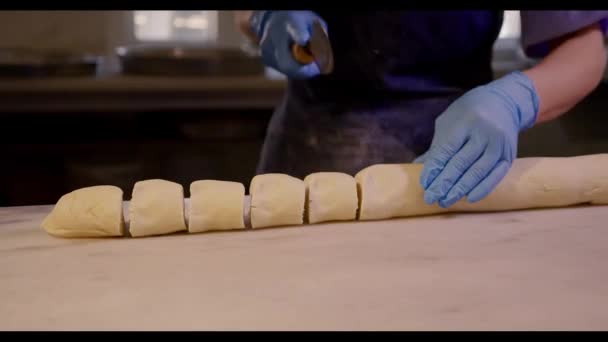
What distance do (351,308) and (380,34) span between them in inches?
38.1

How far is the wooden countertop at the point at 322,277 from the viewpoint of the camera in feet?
3.04

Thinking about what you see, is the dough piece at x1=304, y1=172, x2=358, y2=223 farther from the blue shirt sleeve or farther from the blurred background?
the blurred background

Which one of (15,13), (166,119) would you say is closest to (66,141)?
(166,119)

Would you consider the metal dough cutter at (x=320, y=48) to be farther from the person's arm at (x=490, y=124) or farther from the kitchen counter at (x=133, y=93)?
the kitchen counter at (x=133, y=93)

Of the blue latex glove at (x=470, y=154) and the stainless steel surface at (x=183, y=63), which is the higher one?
the blue latex glove at (x=470, y=154)

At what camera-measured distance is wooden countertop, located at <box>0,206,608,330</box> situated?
0.93 m

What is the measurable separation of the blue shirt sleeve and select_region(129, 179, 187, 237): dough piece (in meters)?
0.98

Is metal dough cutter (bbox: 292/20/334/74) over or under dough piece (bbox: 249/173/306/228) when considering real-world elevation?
over

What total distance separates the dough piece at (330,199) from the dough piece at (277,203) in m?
0.02

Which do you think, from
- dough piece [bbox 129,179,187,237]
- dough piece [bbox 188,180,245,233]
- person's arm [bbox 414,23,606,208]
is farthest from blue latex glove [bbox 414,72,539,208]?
dough piece [bbox 129,179,187,237]

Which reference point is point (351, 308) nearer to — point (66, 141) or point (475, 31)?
point (475, 31)

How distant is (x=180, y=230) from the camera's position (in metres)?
1.27

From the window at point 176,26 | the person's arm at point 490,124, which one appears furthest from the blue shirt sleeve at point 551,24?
the window at point 176,26

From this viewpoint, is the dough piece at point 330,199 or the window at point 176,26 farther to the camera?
the window at point 176,26
